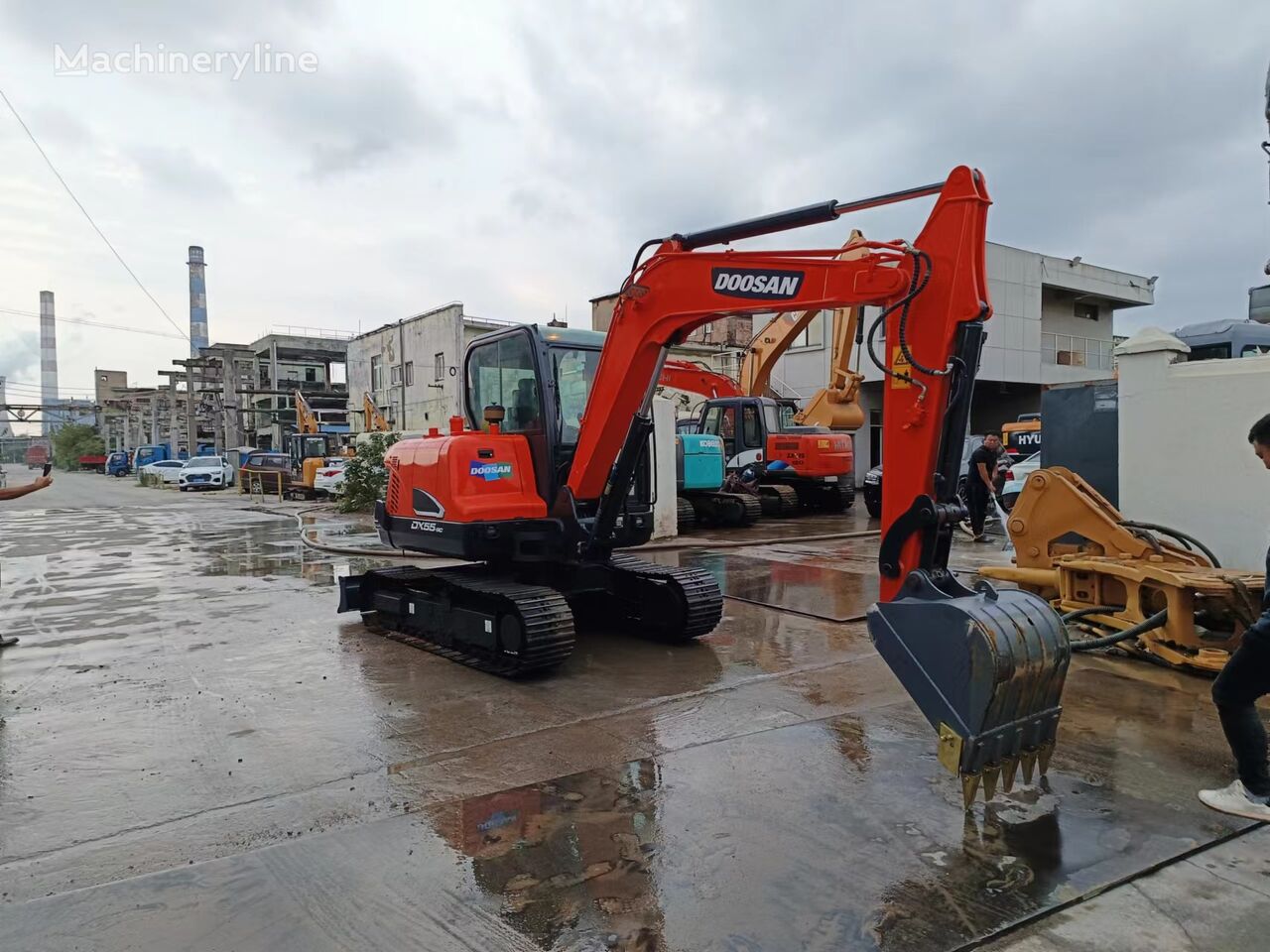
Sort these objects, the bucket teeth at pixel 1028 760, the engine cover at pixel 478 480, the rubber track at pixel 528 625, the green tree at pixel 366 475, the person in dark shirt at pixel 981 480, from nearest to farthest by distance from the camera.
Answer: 1. the bucket teeth at pixel 1028 760
2. the rubber track at pixel 528 625
3. the engine cover at pixel 478 480
4. the person in dark shirt at pixel 981 480
5. the green tree at pixel 366 475

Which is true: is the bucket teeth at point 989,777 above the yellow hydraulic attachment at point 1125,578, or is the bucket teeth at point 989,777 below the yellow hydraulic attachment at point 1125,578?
below

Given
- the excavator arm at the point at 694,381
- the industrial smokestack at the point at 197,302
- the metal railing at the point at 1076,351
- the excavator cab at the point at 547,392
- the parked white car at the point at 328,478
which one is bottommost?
the parked white car at the point at 328,478

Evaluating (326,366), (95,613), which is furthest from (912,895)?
(326,366)

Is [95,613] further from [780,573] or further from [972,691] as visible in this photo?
[972,691]

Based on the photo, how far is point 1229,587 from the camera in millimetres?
5391

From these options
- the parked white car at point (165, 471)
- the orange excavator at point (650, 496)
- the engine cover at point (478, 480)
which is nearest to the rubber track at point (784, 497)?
the orange excavator at point (650, 496)

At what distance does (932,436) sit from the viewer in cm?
388

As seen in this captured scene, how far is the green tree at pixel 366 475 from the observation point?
1917 centimetres

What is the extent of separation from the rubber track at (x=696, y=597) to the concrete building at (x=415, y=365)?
26634 mm

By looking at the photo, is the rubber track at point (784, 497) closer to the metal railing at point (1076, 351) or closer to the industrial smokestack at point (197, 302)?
the metal railing at point (1076, 351)

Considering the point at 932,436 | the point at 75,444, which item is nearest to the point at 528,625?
the point at 932,436

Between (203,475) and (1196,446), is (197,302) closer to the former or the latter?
(203,475)

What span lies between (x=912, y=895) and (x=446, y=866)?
1709 mm

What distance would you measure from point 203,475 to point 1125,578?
34076 millimetres
